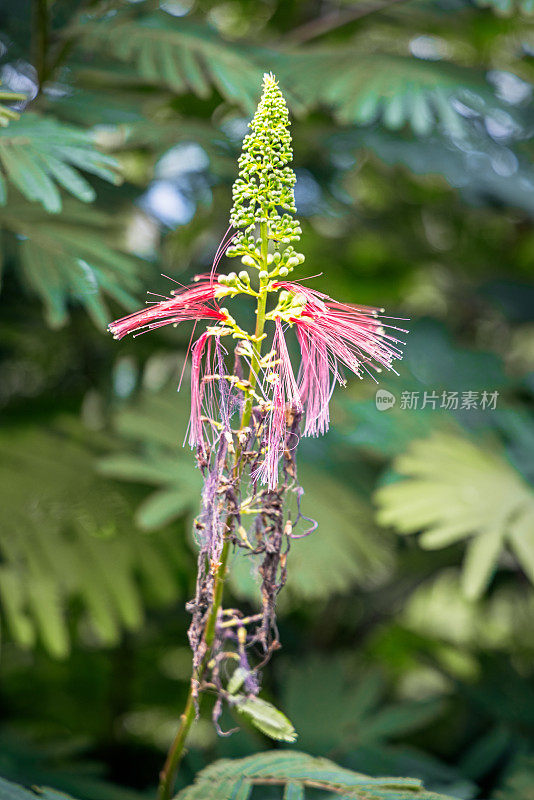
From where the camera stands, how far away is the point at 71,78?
3.39 ft

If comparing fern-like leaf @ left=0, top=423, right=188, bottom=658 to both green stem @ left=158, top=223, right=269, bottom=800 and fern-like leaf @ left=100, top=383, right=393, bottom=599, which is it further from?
green stem @ left=158, top=223, right=269, bottom=800

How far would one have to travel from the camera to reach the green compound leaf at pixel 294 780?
53cm

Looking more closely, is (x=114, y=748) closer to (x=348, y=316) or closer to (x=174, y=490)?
(x=174, y=490)

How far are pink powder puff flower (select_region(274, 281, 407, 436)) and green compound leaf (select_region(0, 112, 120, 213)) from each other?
0.94 feet

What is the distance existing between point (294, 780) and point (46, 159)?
1.93 ft

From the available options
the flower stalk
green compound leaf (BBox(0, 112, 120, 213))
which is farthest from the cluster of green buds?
green compound leaf (BBox(0, 112, 120, 213))

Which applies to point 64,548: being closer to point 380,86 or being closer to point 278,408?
point 278,408

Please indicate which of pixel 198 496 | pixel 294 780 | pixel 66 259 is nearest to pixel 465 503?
pixel 198 496

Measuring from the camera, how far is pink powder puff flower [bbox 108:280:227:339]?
463mm

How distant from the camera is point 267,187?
0.45 metres

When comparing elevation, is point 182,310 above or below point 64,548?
above

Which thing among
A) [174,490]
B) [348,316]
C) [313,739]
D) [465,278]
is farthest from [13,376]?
[465,278]

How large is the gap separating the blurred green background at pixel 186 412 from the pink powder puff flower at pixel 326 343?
290mm

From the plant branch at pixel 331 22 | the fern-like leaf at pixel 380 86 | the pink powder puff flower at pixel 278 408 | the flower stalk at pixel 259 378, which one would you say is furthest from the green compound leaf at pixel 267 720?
the plant branch at pixel 331 22
